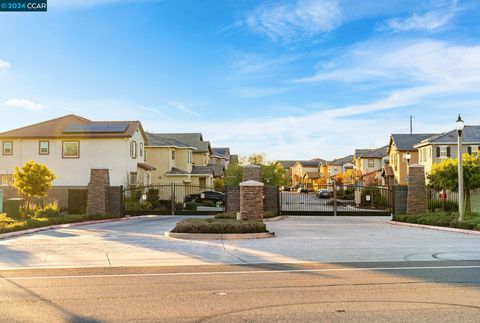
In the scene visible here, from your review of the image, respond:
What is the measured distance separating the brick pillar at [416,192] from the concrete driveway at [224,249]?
8643mm

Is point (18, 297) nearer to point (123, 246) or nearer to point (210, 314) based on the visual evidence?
point (210, 314)

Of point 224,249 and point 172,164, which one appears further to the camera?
point 172,164

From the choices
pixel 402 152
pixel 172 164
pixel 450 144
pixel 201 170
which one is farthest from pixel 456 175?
pixel 402 152

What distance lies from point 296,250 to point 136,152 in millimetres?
29799

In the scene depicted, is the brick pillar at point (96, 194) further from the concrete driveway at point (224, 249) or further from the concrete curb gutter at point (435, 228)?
the concrete curb gutter at point (435, 228)

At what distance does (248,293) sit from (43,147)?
35.4 m

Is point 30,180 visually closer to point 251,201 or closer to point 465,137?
point 251,201

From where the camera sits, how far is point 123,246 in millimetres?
15891

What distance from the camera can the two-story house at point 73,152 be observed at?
39781 millimetres

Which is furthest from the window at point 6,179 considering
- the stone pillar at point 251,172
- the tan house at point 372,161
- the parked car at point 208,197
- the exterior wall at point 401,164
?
the tan house at point 372,161

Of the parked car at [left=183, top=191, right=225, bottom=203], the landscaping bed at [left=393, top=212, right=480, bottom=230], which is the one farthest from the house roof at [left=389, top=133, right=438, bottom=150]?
the landscaping bed at [left=393, top=212, right=480, bottom=230]

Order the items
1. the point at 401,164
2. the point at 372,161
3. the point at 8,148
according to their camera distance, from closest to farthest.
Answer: the point at 8,148 → the point at 401,164 → the point at 372,161

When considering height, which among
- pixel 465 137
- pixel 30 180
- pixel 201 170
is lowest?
pixel 30 180

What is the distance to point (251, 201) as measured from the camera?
2297cm
